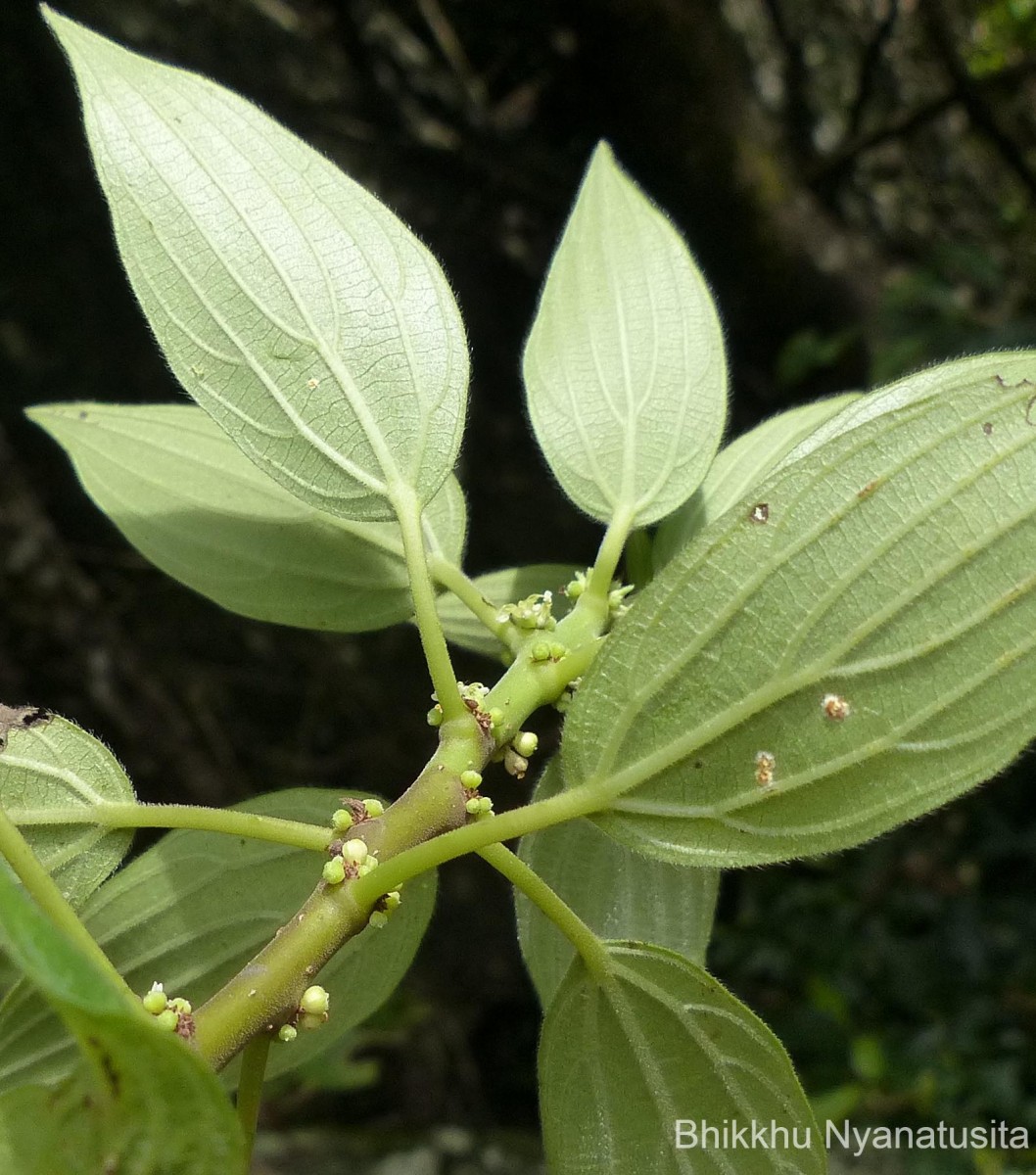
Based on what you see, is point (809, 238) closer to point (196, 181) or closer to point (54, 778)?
point (196, 181)

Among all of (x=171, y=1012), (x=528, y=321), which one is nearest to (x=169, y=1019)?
(x=171, y=1012)

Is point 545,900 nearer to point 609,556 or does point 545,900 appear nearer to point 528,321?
point 609,556

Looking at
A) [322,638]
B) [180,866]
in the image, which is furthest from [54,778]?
[322,638]

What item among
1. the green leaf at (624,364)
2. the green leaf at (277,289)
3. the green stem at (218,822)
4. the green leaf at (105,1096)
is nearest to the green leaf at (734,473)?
the green leaf at (624,364)

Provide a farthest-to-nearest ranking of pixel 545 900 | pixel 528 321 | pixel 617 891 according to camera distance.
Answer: pixel 528 321 → pixel 617 891 → pixel 545 900

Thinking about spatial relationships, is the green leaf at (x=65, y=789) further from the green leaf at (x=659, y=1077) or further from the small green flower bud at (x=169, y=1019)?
the green leaf at (x=659, y=1077)

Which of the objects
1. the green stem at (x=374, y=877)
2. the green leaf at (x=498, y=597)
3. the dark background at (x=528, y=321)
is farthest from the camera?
the dark background at (x=528, y=321)

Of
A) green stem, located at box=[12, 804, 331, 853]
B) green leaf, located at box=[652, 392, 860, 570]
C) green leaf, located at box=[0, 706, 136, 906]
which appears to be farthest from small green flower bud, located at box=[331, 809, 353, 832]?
green leaf, located at box=[652, 392, 860, 570]
